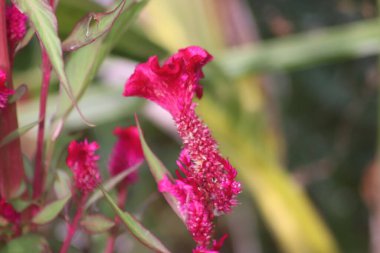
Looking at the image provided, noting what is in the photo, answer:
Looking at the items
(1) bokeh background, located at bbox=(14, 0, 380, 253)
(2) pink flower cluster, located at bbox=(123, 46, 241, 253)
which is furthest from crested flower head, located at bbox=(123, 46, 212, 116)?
(1) bokeh background, located at bbox=(14, 0, 380, 253)

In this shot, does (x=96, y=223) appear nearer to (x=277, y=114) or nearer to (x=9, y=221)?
(x=9, y=221)

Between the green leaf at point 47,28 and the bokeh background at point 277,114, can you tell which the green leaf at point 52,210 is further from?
the bokeh background at point 277,114

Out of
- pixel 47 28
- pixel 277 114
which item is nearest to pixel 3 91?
pixel 47 28

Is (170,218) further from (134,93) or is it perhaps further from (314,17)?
(134,93)

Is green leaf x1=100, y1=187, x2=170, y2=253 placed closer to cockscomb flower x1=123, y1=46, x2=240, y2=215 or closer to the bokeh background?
cockscomb flower x1=123, y1=46, x2=240, y2=215

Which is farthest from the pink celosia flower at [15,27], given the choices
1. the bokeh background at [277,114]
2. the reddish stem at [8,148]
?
the bokeh background at [277,114]
